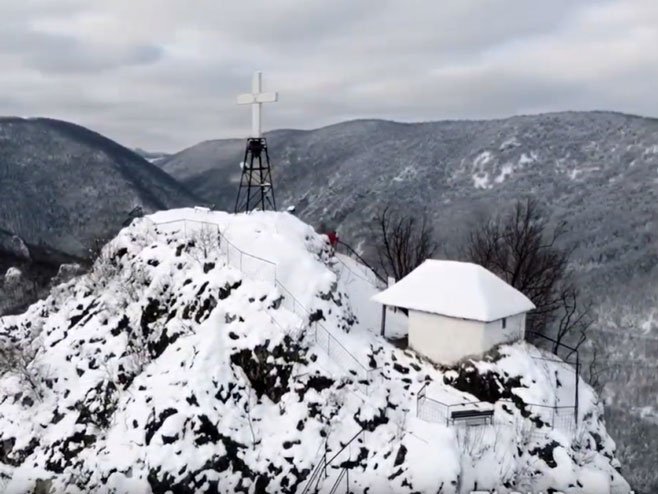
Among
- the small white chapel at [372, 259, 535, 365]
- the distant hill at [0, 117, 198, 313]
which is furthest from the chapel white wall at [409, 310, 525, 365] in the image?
the distant hill at [0, 117, 198, 313]

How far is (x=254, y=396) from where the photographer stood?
56.1ft

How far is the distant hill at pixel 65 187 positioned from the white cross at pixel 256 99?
7338cm

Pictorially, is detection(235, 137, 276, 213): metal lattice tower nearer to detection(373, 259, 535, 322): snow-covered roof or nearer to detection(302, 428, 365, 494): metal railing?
detection(373, 259, 535, 322): snow-covered roof

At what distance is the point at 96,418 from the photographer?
1748 cm

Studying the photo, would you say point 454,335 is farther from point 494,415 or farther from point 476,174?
point 476,174

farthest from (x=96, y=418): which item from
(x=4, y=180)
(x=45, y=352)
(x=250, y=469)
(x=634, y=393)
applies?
(x=4, y=180)

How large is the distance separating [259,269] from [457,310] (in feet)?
24.1

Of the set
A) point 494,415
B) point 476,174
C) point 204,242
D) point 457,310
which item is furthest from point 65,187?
point 494,415

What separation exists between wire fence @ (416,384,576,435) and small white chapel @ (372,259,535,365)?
2.00m

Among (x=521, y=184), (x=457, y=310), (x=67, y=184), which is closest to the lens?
(x=457, y=310)

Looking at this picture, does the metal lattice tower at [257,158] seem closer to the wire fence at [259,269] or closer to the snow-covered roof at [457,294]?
the wire fence at [259,269]

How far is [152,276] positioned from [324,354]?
7814mm

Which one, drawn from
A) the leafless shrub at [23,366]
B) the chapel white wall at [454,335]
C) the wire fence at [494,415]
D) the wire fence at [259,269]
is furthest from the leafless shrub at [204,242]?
the wire fence at [494,415]

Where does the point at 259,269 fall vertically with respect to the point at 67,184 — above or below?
below
